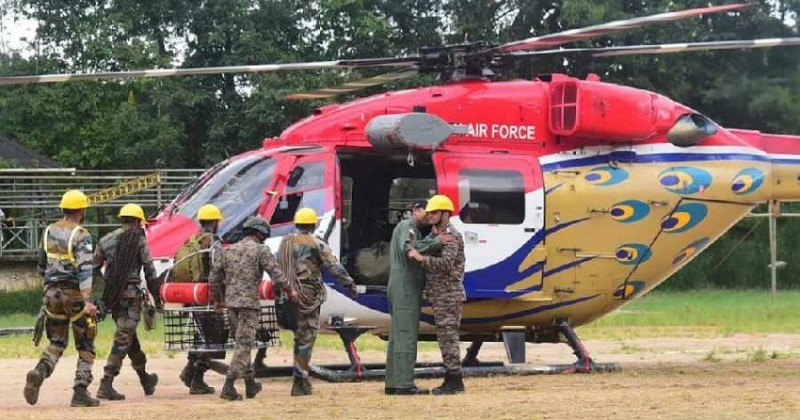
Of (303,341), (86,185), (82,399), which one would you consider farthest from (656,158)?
(86,185)

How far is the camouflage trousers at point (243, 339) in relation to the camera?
1362cm

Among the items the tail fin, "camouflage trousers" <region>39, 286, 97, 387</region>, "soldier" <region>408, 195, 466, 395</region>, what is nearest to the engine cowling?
the tail fin

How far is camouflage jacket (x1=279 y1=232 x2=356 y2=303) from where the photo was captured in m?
14.4

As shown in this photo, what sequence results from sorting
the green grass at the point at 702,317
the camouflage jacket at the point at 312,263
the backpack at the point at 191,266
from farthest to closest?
the green grass at the point at 702,317
the backpack at the point at 191,266
the camouflage jacket at the point at 312,263

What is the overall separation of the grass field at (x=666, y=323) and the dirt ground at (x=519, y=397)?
345 cm

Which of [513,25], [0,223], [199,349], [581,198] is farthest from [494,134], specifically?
[513,25]

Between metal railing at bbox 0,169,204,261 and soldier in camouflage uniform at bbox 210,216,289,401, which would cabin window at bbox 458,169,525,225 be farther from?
metal railing at bbox 0,169,204,261

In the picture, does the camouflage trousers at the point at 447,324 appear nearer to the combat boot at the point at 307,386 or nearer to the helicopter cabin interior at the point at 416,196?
the combat boot at the point at 307,386

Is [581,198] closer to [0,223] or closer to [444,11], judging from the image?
[0,223]

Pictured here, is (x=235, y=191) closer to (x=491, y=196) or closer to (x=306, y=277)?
(x=306, y=277)

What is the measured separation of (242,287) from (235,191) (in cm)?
233

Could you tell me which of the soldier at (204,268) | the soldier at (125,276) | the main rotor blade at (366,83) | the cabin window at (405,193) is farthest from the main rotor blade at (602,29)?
the soldier at (125,276)

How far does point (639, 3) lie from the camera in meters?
43.5

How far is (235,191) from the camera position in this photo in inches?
623
